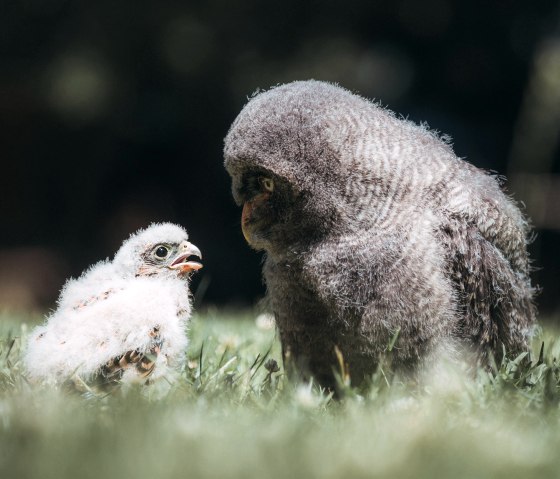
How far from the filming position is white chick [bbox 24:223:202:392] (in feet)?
9.36

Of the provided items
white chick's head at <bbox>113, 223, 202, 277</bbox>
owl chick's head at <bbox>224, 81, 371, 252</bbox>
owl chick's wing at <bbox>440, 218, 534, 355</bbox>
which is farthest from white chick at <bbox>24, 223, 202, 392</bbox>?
owl chick's wing at <bbox>440, 218, 534, 355</bbox>

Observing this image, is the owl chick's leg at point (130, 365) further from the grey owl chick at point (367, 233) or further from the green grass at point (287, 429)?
the grey owl chick at point (367, 233)

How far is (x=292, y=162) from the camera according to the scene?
10.1 feet

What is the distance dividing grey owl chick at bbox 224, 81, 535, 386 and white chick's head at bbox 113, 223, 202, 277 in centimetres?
33

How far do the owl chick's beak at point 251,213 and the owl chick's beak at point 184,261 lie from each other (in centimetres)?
24

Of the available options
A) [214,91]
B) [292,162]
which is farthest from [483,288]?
[214,91]

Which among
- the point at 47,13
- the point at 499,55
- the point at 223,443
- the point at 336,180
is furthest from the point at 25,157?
the point at 223,443

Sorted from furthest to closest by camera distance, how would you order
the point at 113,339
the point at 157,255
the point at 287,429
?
the point at 157,255 < the point at 113,339 < the point at 287,429

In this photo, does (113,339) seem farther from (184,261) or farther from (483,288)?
(483,288)

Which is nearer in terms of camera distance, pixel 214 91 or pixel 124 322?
pixel 124 322

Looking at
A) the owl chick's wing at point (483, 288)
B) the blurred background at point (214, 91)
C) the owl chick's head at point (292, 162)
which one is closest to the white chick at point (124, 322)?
the owl chick's head at point (292, 162)

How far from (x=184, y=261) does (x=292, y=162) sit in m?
0.71

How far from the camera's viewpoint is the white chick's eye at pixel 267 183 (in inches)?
126

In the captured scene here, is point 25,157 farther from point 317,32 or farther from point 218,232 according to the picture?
point 317,32
